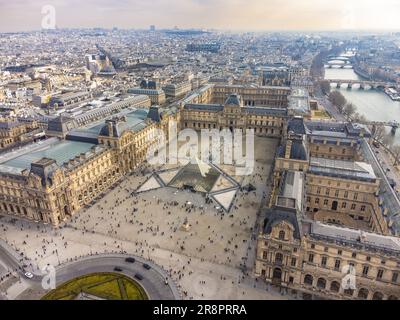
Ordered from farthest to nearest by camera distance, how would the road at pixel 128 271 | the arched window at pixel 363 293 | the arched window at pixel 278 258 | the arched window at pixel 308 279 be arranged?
the arched window at pixel 278 258 < the arched window at pixel 308 279 < the road at pixel 128 271 < the arched window at pixel 363 293

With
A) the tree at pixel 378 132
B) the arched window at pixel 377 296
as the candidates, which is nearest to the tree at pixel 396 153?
the tree at pixel 378 132

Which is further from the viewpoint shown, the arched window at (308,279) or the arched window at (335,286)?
the arched window at (308,279)

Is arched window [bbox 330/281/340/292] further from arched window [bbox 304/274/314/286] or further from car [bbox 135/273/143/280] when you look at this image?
car [bbox 135/273/143/280]

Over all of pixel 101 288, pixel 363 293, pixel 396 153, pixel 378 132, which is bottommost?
pixel 101 288

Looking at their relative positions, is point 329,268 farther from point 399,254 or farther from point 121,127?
point 121,127

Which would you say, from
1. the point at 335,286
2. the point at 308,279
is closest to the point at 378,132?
the point at 335,286

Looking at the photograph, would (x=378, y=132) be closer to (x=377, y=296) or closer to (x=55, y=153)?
(x=377, y=296)

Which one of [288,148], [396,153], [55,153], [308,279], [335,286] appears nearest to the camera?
[335,286]

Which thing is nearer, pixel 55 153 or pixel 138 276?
pixel 138 276

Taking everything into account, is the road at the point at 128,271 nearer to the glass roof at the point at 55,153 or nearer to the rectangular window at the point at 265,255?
the rectangular window at the point at 265,255
